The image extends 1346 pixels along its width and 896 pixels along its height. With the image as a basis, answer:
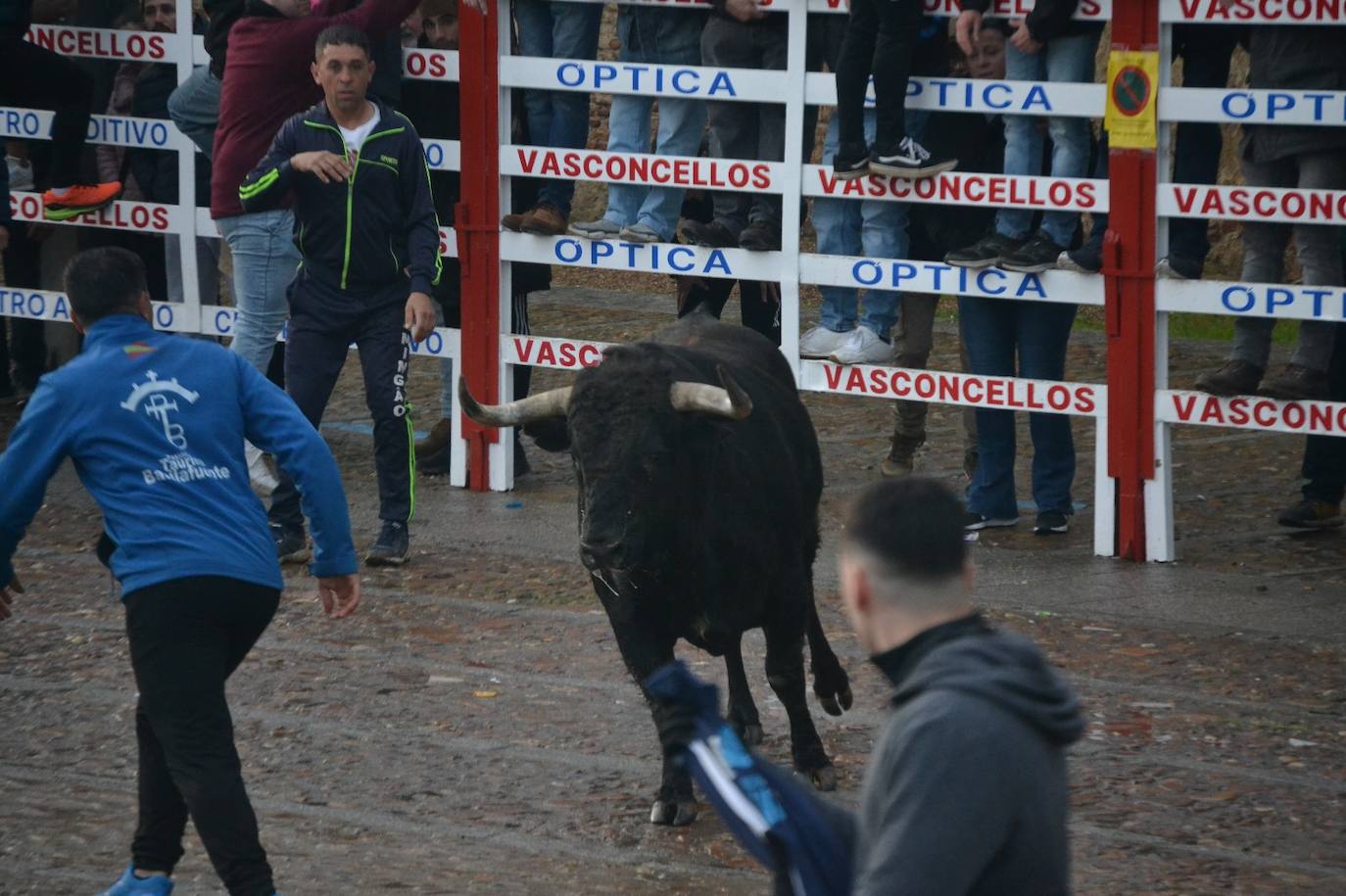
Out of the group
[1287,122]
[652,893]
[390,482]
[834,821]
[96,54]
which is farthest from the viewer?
[96,54]

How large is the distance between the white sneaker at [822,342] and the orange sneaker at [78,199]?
4.14 m

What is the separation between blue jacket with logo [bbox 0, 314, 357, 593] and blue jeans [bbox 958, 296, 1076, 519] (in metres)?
5.17

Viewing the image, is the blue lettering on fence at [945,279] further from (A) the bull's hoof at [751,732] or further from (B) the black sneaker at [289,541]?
(A) the bull's hoof at [751,732]

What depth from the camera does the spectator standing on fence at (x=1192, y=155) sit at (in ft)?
31.2

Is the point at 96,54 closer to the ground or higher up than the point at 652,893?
higher up

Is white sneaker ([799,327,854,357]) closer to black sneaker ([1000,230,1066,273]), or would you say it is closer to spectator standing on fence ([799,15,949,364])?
spectator standing on fence ([799,15,949,364])

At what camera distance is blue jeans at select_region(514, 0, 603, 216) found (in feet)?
35.6

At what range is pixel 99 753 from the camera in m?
7.23

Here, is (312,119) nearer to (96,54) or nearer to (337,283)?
(337,283)

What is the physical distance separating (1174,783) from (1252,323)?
3.39 metres

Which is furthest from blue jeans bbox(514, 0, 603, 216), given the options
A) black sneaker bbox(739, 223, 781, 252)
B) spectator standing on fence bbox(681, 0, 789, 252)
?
black sneaker bbox(739, 223, 781, 252)

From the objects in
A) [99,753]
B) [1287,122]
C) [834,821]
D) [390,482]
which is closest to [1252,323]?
[1287,122]

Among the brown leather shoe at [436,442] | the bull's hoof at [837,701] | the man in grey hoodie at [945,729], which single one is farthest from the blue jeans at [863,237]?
the man in grey hoodie at [945,729]

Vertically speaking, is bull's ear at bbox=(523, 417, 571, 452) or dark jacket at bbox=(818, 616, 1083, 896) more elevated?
bull's ear at bbox=(523, 417, 571, 452)
